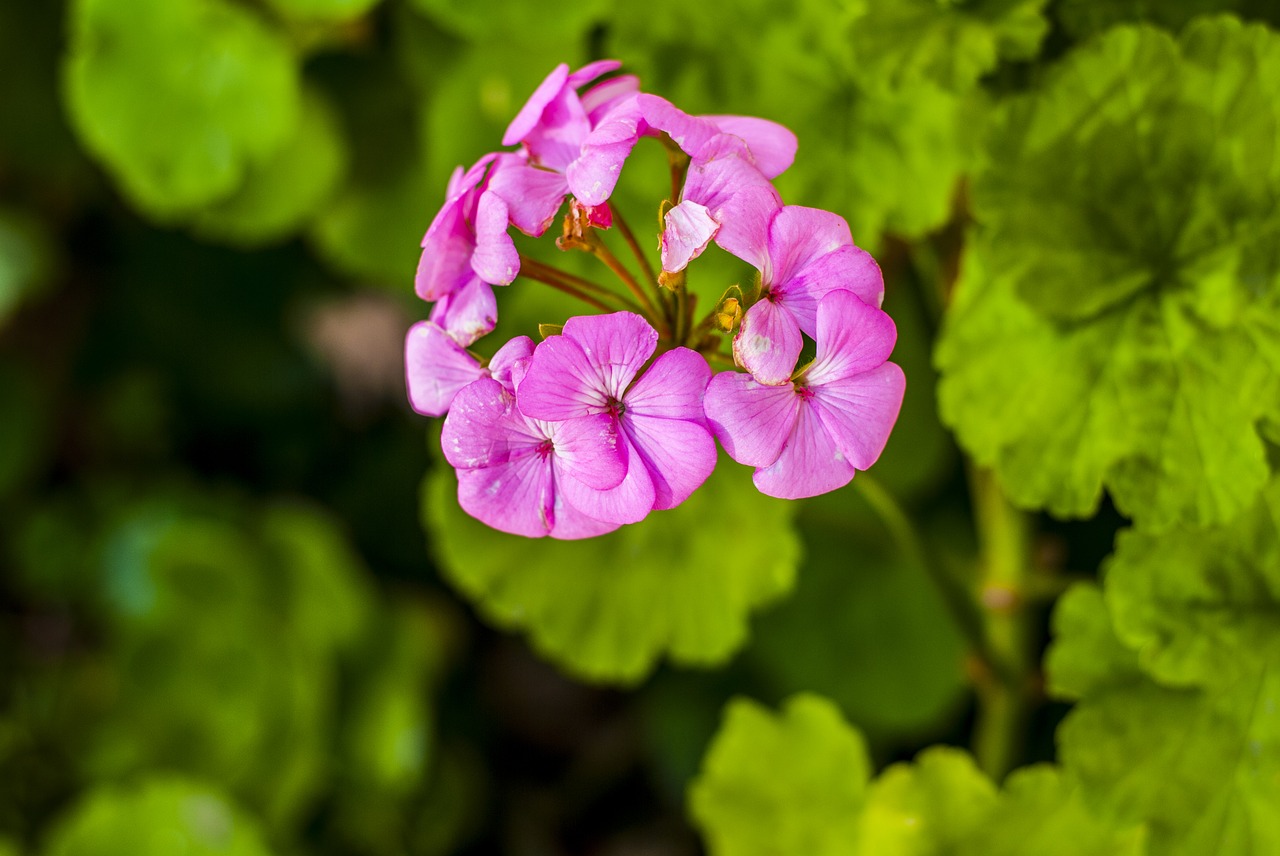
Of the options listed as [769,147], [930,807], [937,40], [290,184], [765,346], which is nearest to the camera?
[765,346]

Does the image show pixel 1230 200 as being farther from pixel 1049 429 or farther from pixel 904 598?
pixel 904 598

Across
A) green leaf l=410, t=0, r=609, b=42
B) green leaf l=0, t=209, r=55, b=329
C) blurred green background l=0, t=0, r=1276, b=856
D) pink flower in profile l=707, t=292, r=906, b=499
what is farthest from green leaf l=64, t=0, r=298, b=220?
pink flower in profile l=707, t=292, r=906, b=499

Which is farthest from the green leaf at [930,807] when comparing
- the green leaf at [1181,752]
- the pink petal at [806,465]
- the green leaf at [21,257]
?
the green leaf at [21,257]

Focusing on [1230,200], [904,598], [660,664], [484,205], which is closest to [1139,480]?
[1230,200]

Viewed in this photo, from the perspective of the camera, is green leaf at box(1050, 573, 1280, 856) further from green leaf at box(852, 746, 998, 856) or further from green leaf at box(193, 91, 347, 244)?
green leaf at box(193, 91, 347, 244)

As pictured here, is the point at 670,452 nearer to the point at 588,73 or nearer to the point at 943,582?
the point at 588,73

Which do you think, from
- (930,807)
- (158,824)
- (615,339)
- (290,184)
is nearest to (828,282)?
(615,339)
